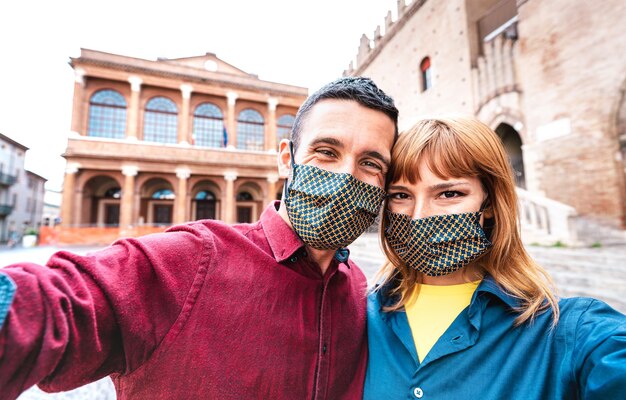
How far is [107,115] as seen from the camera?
60.1 ft

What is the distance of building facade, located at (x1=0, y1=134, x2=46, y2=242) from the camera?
2778 cm

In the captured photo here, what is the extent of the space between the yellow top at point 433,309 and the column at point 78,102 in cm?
2214

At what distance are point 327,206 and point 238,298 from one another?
51 cm

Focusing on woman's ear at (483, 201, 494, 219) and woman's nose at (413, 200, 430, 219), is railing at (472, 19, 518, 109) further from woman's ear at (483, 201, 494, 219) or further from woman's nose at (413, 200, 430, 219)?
woman's nose at (413, 200, 430, 219)

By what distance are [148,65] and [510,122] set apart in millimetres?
21003

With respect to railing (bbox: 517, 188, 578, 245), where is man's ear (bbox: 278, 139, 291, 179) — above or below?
above

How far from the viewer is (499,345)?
1.04 m

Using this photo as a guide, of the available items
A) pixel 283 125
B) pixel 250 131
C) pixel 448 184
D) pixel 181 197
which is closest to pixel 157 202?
pixel 181 197

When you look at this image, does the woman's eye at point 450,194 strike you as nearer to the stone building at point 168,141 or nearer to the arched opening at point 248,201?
the stone building at point 168,141

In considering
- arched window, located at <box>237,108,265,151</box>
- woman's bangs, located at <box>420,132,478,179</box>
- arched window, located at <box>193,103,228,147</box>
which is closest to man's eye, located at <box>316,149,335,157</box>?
woman's bangs, located at <box>420,132,478,179</box>

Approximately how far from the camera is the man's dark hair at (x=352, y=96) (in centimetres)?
135

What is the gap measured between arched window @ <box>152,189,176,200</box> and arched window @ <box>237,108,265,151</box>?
5928 mm

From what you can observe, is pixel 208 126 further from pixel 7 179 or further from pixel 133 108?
pixel 7 179

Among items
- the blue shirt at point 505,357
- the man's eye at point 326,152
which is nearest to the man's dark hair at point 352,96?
the man's eye at point 326,152
